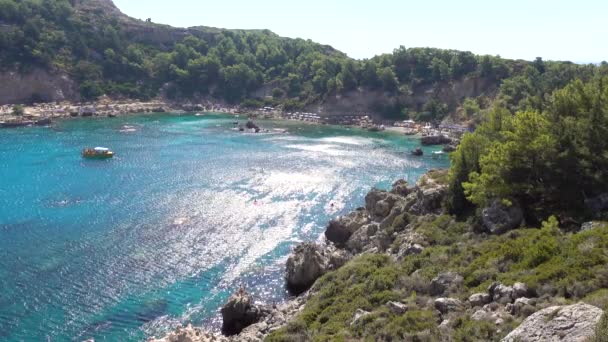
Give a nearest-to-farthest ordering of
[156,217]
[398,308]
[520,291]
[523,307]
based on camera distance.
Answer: [523,307], [520,291], [398,308], [156,217]

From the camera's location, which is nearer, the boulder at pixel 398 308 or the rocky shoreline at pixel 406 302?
the rocky shoreline at pixel 406 302

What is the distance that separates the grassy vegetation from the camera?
27.9m

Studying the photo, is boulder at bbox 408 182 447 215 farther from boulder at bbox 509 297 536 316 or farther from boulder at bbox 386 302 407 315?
boulder at bbox 509 297 536 316

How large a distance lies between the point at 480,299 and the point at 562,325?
10.4m

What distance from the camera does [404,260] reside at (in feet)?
145

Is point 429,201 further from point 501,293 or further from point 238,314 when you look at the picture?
point 501,293

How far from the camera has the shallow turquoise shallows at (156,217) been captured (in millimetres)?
49875

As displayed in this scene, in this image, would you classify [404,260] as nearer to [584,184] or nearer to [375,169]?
[584,184]

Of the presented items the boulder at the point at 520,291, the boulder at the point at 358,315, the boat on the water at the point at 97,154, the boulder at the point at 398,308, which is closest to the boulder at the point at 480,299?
the boulder at the point at 520,291

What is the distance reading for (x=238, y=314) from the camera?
153 ft

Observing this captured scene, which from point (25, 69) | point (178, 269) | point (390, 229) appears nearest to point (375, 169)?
point (390, 229)

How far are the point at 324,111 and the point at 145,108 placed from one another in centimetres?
6835

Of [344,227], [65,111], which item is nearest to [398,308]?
[344,227]

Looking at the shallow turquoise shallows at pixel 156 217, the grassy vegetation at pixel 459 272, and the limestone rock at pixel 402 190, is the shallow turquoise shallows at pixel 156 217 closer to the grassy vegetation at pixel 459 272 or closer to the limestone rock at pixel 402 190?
the limestone rock at pixel 402 190
